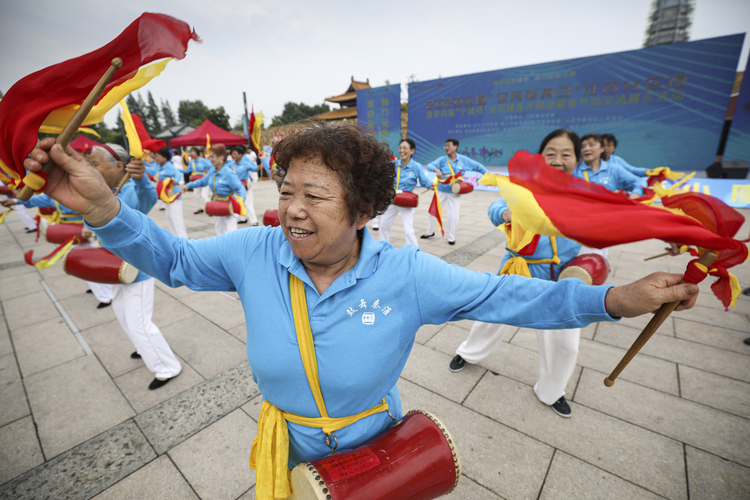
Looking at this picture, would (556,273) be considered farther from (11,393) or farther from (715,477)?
(11,393)

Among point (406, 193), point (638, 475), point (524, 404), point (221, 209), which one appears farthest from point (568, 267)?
point (221, 209)

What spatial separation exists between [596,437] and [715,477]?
0.61 meters

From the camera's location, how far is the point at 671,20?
48.8m

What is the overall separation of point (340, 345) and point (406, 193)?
5.30 m

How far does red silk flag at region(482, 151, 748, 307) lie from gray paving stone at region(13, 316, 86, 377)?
4.35 metres

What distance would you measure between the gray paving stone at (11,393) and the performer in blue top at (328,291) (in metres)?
2.62

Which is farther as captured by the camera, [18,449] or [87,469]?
[18,449]

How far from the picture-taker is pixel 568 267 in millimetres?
2330

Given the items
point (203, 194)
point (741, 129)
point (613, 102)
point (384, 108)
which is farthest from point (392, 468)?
point (384, 108)

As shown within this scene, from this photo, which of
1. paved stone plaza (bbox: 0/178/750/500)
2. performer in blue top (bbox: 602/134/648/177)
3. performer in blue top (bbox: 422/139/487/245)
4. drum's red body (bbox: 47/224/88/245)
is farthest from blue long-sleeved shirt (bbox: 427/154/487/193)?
drum's red body (bbox: 47/224/88/245)

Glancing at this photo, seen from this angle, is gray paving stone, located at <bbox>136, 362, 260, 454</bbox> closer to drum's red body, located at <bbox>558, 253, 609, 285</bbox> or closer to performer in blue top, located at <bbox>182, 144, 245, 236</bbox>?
drum's red body, located at <bbox>558, 253, 609, 285</bbox>

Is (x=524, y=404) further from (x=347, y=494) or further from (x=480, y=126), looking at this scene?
(x=480, y=126)

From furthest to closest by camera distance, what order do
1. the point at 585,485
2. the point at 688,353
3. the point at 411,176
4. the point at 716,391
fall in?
the point at 411,176
the point at 688,353
the point at 716,391
the point at 585,485

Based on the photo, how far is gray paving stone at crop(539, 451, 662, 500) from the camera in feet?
6.24
